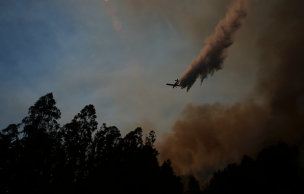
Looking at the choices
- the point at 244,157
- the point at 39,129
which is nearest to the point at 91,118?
the point at 39,129

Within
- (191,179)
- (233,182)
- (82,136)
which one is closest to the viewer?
(82,136)

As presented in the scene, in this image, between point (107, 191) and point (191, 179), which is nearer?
point (107, 191)

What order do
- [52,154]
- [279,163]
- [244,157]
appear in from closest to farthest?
[52,154] → [279,163] → [244,157]

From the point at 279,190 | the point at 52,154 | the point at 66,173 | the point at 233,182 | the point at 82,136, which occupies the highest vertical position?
the point at 82,136

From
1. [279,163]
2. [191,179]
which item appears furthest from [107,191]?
[191,179]

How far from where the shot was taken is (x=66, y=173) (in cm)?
3547

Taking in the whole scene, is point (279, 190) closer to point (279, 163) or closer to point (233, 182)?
point (279, 163)

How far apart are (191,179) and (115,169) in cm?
8893

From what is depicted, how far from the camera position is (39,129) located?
3378 centimetres

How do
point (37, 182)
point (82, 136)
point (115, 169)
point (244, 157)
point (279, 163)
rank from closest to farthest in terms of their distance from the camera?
point (37, 182), point (82, 136), point (115, 169), point (279, 163), point (244, 157)

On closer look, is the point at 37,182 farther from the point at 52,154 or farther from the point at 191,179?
the point at 191,179

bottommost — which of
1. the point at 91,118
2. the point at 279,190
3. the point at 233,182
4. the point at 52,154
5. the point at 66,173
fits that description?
the point at 279,190

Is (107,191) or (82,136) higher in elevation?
(82,136)

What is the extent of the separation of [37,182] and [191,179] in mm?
104613
